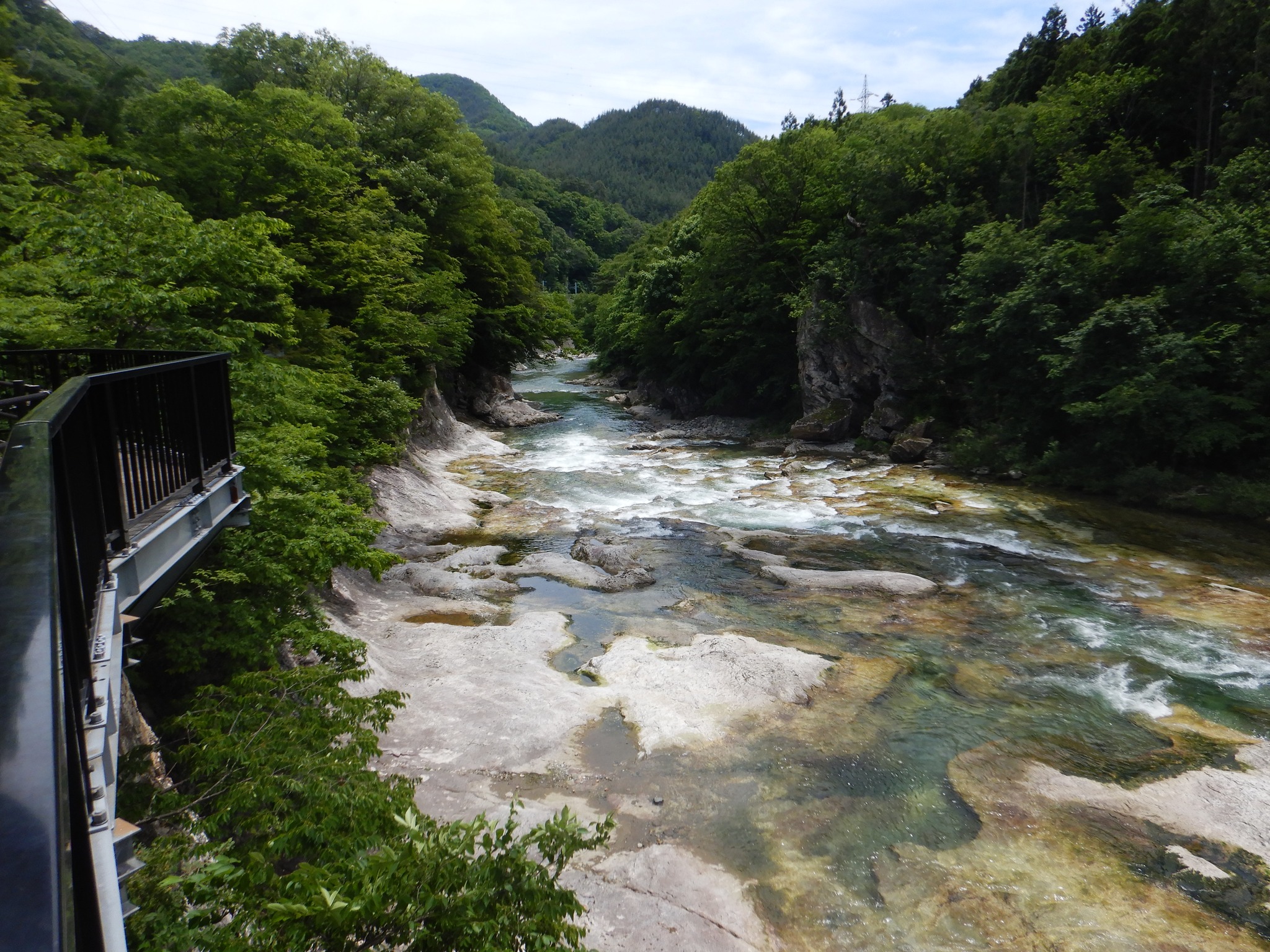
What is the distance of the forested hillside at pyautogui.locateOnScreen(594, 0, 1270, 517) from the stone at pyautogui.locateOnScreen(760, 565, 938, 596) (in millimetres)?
10415

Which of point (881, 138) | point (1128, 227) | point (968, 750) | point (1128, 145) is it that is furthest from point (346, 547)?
point (881, 138)

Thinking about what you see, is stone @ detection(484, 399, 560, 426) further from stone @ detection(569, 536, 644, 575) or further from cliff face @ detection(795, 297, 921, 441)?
stone @ detection(569, 536, 644, 575)

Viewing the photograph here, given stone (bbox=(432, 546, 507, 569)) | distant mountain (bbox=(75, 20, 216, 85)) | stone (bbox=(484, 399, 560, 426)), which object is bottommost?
stone (bbox=(484, 399, 560, 426))

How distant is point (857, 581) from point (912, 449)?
15108 mm

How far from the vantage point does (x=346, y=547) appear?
10172 millimetres

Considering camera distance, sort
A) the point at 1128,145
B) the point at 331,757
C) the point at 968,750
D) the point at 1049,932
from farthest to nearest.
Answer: the point at 1128,145
the point at 968,750
the point at 1049,932
the point at 331,757

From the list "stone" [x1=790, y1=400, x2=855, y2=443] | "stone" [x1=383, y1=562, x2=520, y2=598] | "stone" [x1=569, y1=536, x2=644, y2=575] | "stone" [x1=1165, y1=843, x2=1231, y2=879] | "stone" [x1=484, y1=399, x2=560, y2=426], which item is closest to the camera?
"stone" [x1=1165, y1=843, x2=1231, y2=879]

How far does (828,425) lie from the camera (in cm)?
3447

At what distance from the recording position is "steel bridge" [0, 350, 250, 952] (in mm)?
1146

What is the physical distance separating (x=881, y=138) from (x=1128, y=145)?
38.5 feet

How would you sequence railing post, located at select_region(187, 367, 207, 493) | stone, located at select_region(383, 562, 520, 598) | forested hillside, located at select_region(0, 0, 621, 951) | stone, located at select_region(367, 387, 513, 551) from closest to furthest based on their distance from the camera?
forested hillside, located at select_region(0, 0, 621, 951) < railing post, located at select_region(187, 367, 207, 493) < stone, located at select_region(383, 562, 520, 598) < stone, located at select_region(367, 387, 513, 551)

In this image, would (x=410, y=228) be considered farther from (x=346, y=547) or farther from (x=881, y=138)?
(x=346, y=547)

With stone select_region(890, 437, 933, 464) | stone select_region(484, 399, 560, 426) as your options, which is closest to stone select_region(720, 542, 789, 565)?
stone select_region(890, 437, 933, 464)

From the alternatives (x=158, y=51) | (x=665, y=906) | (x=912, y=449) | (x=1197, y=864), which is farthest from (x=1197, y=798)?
(x=158, y=51)
